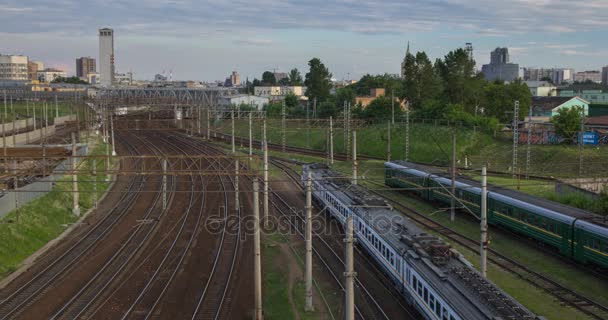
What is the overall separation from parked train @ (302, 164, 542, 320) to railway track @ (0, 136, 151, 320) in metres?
10.8

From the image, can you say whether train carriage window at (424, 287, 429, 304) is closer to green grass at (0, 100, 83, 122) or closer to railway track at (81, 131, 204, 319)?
railway track at (81, 131, 204, 319)

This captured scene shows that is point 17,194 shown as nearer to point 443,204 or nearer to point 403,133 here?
point 443,204

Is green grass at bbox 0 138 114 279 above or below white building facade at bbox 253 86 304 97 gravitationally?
below

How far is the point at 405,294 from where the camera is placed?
2162 cm

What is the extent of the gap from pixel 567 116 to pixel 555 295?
118 ft

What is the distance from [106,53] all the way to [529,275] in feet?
618

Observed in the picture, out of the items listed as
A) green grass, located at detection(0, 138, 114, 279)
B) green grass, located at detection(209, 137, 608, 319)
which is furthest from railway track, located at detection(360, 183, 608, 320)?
green grass, located at detection(0, 138, 114, 279)

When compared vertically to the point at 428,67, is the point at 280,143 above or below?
below

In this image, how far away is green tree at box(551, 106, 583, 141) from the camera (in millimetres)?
53750

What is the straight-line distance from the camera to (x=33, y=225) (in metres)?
33.1

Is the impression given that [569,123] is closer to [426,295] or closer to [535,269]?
[535,269]

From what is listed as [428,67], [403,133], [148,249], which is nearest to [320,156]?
[403,133]

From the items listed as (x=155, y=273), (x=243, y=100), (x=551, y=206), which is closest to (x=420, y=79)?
(x=243, y=100)

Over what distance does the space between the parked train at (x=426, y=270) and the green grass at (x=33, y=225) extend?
12.3 m
